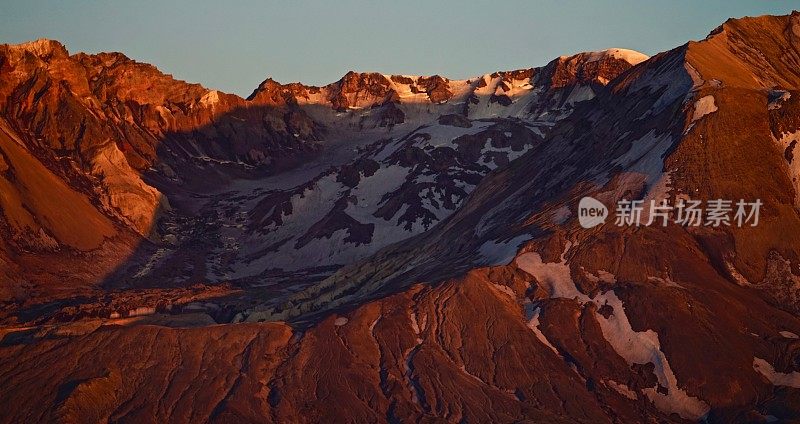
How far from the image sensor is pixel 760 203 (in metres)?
81.2

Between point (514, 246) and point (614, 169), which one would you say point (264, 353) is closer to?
point (514, 246)

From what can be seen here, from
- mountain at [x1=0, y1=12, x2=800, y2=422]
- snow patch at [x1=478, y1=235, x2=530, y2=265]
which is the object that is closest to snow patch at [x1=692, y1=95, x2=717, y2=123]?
mountain at [x1=0, y1=12, x2=800, y2=422]

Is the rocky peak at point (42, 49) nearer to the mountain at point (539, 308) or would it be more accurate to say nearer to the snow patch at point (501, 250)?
the mountain at point (539, 308)
